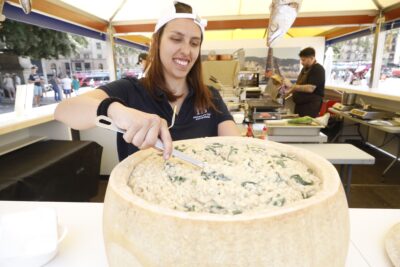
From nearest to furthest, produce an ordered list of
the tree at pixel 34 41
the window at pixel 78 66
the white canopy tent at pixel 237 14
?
the tree at pixel 34 41 < the white canopy tent at pixel 237 14 < the window at pixel 78 66

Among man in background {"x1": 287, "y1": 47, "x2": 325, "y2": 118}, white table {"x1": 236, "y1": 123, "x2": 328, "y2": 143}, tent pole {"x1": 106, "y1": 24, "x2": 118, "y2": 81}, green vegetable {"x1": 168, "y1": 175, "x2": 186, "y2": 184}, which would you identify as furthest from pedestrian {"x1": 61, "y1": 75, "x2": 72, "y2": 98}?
green vegetable {"x1": 168, "y1": 175, "x2": 186, "y2": 184}

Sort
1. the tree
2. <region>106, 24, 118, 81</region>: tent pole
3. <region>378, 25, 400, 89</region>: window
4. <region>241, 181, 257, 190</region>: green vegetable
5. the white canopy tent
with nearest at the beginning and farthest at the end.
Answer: <region>241, 181, 257, 190</region>: green vegetable
the tree
the white canopy tent
<region>106, 24, 118, 81</region>: tent pole
<region>378, 25, 400, 89</region>: window

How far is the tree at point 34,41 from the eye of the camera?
2811 millimetres

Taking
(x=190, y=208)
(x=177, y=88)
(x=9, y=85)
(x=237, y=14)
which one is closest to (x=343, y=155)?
(x=177, y=88)

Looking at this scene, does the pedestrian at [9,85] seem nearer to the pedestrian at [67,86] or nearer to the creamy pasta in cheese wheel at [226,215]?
the pedestrian at [67,86]

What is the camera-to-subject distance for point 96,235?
801 millimetres

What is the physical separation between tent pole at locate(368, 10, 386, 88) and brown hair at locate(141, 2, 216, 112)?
4117mm

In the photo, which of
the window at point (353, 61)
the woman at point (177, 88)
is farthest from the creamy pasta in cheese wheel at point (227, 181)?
the window at point (353, 61)

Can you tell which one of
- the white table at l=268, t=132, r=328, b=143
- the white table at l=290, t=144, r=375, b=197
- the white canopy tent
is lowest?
the white table at l=290, t=144, r=375, b=197

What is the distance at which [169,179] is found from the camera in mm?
588

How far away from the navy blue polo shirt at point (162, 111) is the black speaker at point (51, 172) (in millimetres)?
1009

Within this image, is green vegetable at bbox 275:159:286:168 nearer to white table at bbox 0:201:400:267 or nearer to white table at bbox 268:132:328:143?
white table at bbox 0:201:400:267

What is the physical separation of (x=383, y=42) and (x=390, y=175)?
2.37 metres

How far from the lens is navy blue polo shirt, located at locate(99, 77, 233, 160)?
1.34 metres
